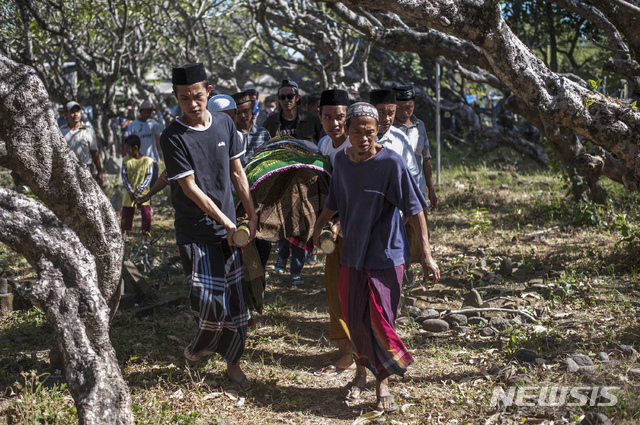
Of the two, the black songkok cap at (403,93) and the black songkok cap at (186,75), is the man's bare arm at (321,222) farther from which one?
the black songkok cap at (403,93)

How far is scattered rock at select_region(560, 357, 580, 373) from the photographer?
13.4 feet

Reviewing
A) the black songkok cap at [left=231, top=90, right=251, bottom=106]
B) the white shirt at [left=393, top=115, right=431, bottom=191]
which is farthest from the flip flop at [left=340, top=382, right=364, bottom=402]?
the black songkok cap at [left=231, top=90, right=251, bottom=106]

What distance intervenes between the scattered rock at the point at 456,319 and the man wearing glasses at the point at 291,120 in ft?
7.54

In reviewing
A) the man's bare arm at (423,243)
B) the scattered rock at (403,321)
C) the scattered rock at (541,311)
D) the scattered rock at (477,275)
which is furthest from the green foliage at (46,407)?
Result: the scattered rock at (477,275)

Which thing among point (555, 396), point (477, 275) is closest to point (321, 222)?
point (555, 396)

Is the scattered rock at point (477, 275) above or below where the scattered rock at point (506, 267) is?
below

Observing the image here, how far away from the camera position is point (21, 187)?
38.7 feet

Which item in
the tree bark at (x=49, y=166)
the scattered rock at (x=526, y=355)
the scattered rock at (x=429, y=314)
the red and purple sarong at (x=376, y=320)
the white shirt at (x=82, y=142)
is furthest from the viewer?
the white shirt at (x=82, y=142)

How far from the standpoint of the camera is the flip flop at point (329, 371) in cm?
447

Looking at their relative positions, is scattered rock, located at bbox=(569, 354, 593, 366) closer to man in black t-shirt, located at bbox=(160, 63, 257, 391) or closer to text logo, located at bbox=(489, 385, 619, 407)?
text logo, located at bbox=(489, 385, 619, 407)

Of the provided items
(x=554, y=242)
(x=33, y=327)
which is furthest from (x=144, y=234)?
(x=554, y=242)

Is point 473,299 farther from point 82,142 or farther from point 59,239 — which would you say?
point 82,142

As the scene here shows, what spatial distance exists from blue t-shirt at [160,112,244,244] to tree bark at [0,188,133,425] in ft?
2.87

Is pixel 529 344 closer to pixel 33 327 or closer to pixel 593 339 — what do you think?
pixel 593 339
